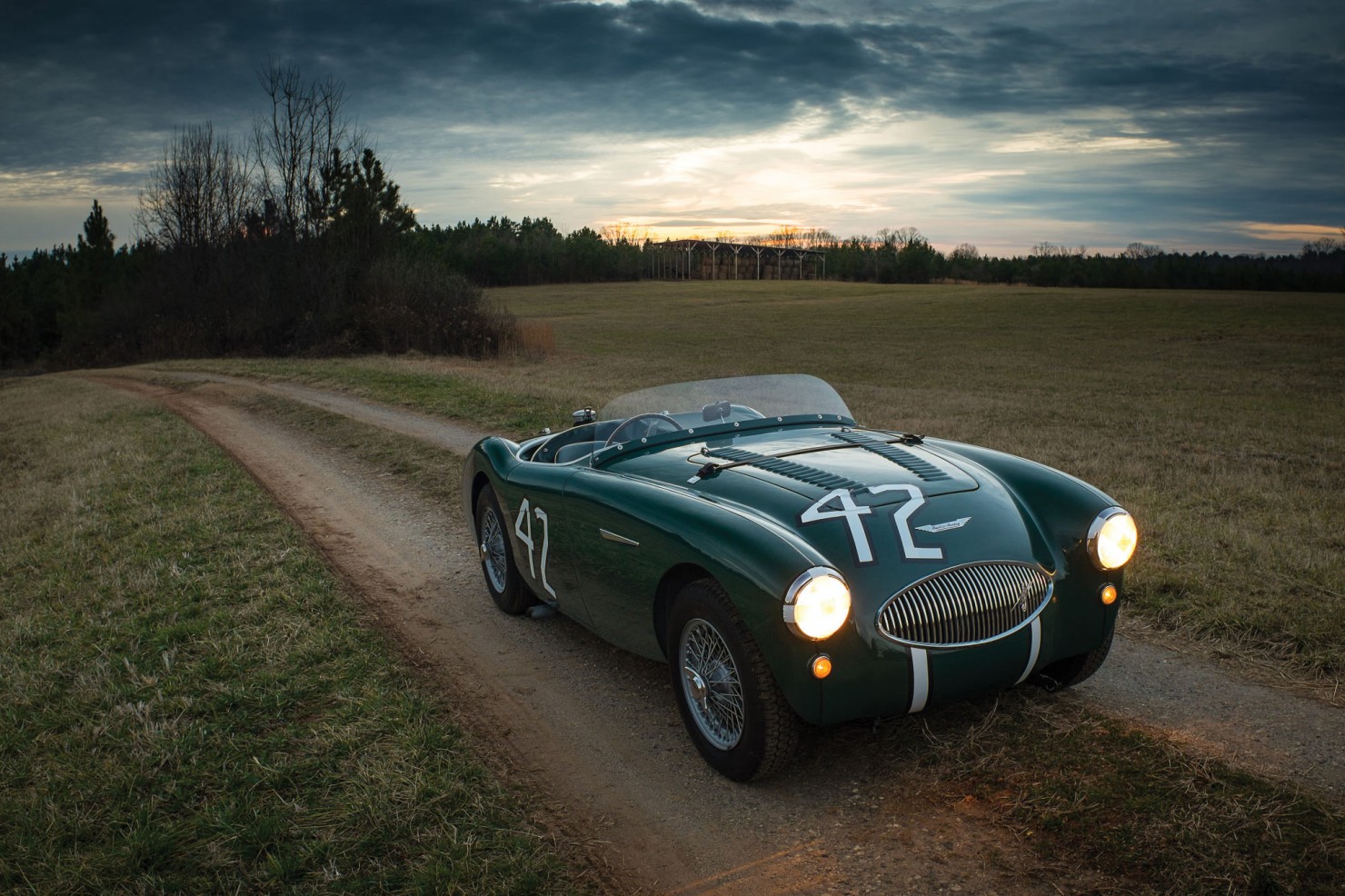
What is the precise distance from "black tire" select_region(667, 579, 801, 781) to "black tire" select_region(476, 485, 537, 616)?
6.42 feet

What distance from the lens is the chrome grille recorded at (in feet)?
11.3

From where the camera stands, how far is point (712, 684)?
378 centimetres

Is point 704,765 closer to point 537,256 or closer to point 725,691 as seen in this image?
point 725,691

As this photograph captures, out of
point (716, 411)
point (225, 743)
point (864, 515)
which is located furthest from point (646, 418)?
point (225, 743)

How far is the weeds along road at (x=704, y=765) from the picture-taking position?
312 centimetres

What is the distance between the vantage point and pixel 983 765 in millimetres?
3650

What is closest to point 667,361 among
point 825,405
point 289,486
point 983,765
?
point 289,486

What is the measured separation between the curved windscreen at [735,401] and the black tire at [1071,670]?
5.93 feet

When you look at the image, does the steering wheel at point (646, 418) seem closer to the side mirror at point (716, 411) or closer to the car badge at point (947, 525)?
the side mirror at point (716, 411)

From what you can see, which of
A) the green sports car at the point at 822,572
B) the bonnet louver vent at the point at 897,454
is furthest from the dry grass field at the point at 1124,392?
the bonnet louver vent at the point at 897,454

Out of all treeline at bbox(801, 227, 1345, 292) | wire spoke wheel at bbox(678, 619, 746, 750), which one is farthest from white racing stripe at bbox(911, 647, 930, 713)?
treeline at bbox(801, 227, 1345, 292)

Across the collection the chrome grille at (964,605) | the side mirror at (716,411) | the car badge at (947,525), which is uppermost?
the side mirror at (716,411)

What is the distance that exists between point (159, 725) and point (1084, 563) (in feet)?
13.7

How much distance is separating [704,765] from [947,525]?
1.39 metres
